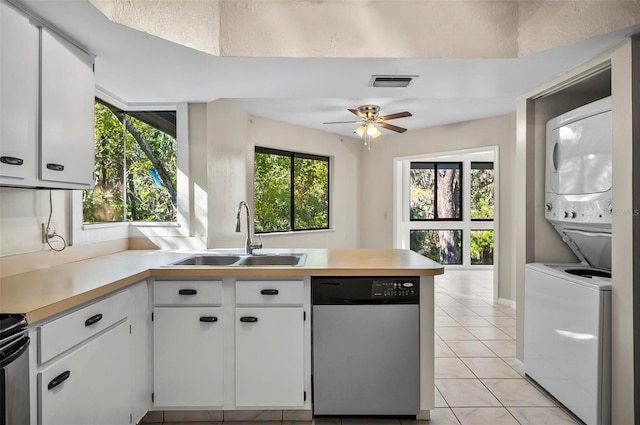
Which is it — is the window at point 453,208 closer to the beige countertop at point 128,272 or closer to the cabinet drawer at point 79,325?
the beige countertop at point 128,272

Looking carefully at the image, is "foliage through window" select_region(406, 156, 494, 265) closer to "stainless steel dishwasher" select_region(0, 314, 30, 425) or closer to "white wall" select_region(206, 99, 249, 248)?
"white wall" select_region(206, 99, 249, 248)

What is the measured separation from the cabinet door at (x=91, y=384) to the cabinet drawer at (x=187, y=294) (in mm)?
267

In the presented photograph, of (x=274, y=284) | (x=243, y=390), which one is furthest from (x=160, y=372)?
(x=274, y=284)

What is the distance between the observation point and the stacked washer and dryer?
208cm

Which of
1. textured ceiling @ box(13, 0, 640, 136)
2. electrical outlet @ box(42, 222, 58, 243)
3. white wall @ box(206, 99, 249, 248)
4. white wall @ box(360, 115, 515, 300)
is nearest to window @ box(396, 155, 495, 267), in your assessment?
Result: white wall @ box(360, 115, 515, 300)

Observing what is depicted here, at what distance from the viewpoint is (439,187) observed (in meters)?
7.31

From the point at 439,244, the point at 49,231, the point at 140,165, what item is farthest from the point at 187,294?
the point at 439,244

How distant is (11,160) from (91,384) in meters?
0.96

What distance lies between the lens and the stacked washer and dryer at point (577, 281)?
2076mm

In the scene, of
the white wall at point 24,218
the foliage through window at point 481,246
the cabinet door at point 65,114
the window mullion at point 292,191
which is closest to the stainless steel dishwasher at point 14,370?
the cabinet door at point 65,114

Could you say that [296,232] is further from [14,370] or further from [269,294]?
[14,370]

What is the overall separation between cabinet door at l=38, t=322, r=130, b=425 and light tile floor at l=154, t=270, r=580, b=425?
0.57 meters

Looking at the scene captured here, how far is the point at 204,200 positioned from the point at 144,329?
1.38 metres

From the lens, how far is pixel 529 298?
269 centimetres
